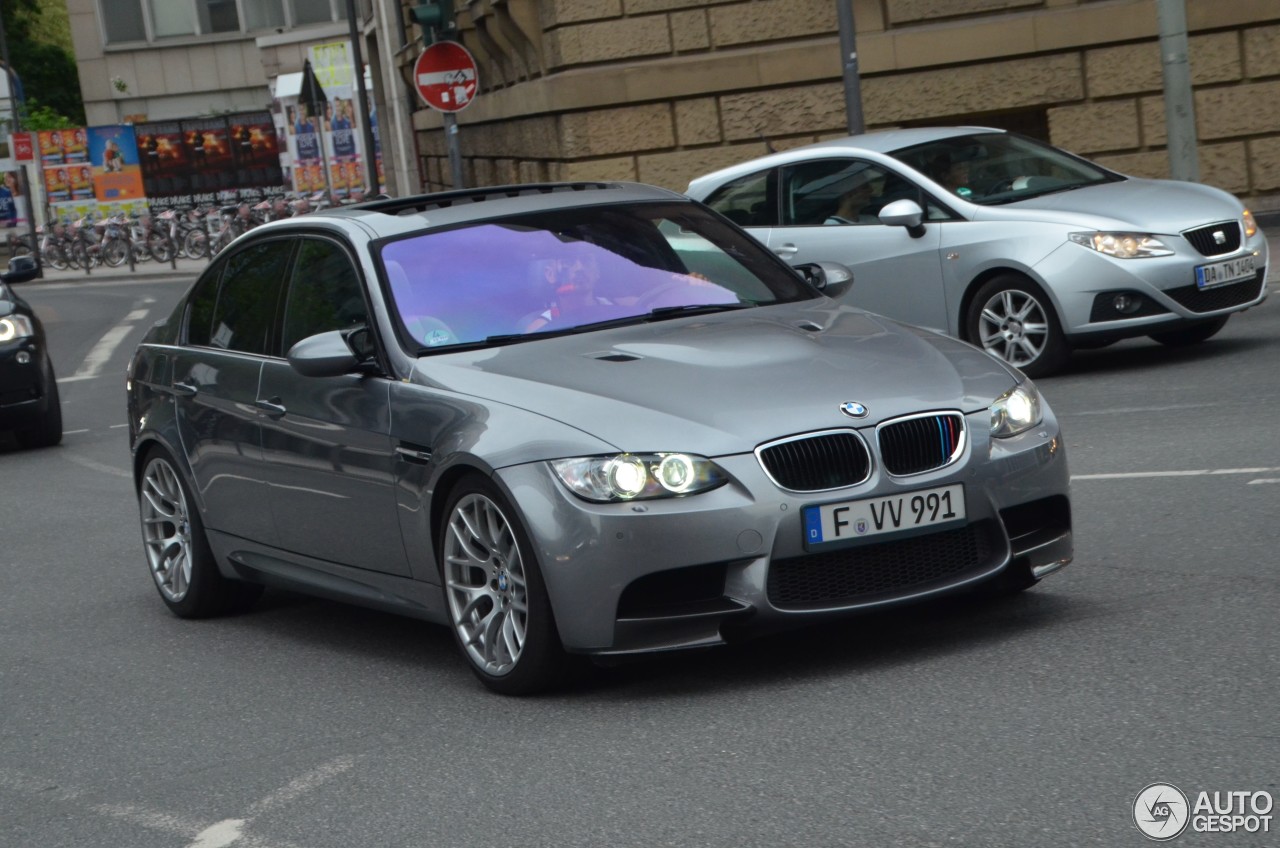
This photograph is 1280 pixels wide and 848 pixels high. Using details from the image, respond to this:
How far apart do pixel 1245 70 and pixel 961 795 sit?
18246 mm

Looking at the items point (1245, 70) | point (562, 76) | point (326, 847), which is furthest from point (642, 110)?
point (326, 847)

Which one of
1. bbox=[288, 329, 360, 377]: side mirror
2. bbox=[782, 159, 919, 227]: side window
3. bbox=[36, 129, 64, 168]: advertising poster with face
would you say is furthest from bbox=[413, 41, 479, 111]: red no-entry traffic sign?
bbox=[36, 129, 64, 168]: advertising poster with face

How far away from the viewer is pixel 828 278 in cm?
721

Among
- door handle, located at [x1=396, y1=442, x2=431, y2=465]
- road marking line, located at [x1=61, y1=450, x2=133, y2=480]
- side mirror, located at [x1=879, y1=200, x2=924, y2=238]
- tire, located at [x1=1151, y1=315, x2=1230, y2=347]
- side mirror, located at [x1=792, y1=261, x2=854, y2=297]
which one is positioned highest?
side mirror, located at [x1=792, y1=261, x2=854, y2=297]

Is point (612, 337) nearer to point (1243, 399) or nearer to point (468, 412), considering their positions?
point (468, 412)

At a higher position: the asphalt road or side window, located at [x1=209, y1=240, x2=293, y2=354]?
side window, located at [x1=209, y1=240, x2=293, y2=354]

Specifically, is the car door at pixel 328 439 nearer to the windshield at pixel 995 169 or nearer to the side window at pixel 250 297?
the side window at pixel 250 297

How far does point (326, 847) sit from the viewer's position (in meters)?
4.54

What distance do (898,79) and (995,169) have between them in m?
9.57

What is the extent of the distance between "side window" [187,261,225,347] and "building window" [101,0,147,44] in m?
69.1

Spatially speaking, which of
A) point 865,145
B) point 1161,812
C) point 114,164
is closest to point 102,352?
point 865,145

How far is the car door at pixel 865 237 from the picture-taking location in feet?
40.7

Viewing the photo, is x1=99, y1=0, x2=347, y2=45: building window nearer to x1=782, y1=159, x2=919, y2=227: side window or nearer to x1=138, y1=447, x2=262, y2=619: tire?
x1=782, y1=159, x2=919, y2=227: side window

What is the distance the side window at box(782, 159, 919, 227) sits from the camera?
12711mm
